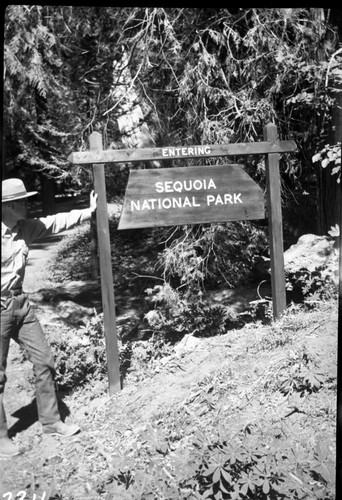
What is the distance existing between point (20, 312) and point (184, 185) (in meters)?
1.42

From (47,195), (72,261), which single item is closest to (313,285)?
(47,195)

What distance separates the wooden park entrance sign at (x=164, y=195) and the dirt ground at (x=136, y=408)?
0.36m

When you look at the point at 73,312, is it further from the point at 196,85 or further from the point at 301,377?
the point at 301,377

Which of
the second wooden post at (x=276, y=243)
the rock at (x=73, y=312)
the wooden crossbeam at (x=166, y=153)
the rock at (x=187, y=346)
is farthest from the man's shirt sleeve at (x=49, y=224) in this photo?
the rock at (x=73, y=312)

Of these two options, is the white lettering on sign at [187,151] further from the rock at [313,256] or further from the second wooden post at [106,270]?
the rock at [313,256]

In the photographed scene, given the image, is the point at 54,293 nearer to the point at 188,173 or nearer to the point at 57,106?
the point at 57,106

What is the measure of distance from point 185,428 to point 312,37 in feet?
10.6

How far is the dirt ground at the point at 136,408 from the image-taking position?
240 cm

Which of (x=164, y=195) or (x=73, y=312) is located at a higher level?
(x=164, y=195)

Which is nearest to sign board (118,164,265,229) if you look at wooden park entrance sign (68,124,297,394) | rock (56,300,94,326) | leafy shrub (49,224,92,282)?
wooden park entrance sign (68,124,297,394)

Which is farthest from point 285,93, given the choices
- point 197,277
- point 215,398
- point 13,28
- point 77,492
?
point 77,492

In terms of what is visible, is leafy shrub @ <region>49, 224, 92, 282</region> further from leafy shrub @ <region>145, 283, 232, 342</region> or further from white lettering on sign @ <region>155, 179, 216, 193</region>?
white lettering on sign @ <region>155, 179, 216, 193</region>

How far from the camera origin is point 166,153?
11.4 ft

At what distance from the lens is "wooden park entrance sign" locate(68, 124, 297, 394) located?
340 centimetres
